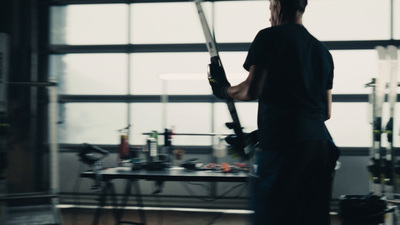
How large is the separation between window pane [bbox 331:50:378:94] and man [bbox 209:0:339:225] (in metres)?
3.46

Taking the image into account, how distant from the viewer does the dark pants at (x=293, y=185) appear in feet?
4.18

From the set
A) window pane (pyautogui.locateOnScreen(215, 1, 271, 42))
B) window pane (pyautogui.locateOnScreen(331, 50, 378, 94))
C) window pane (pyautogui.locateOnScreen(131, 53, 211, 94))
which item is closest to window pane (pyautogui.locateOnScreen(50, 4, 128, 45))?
window pane (pyautogui.locateOnScreen(131, 53, 211, 94))

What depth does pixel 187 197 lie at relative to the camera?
15.5ft

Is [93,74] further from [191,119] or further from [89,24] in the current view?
[191,119]

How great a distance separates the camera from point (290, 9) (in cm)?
135

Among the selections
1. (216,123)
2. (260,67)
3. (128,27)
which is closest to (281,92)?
(260,67)

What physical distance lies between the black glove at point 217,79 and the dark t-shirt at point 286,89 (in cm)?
19

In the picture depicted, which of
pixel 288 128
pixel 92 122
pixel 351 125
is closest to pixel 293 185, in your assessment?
pixel 288 128

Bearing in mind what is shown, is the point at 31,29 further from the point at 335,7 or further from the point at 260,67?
the point at 260,67

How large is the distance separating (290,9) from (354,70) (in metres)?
3.52

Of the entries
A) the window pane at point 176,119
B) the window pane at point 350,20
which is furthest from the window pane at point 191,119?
the window pane at point 350,20

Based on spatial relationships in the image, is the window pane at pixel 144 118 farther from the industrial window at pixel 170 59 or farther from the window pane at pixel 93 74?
the window pane at pixel 93 74

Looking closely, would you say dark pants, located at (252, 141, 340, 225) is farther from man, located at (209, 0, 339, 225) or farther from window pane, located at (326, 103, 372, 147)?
window pane, located at (326, 103, 372, 147)

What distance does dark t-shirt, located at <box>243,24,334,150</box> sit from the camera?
50.1 inches
